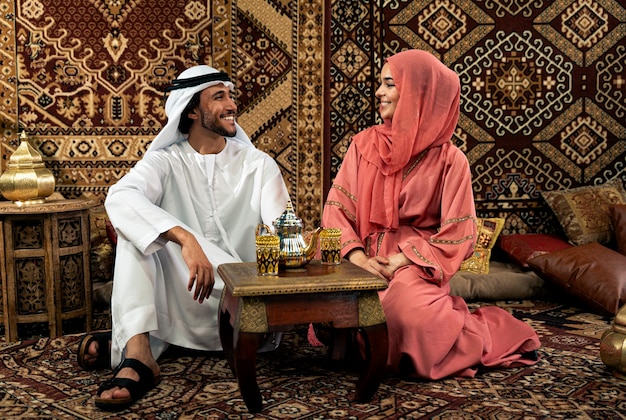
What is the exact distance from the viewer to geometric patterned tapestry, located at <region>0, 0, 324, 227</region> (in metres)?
5.22

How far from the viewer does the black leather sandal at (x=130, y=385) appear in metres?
2.96

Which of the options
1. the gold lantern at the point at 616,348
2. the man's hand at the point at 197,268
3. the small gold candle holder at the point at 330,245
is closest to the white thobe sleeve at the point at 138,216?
the man's hand at the point at 197,268

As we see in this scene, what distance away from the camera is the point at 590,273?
477cm

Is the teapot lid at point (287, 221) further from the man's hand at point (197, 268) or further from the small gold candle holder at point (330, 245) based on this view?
the man's hand at point (197, 268)

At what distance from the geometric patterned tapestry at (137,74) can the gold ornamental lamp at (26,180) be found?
2.88 ft

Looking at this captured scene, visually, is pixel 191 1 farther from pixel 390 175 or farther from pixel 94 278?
pixel 390 175

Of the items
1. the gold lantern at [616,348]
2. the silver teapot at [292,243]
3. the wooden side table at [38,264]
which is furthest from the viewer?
the wooden side table at [38,264]

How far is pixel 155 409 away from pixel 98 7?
3322mm

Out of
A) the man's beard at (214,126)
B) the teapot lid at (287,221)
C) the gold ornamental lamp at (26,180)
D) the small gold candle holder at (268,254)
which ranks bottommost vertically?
the small gold candle holder at (268,254)

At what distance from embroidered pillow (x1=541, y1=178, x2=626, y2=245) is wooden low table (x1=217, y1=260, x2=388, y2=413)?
2966 mm

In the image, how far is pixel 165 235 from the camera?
11.1ft

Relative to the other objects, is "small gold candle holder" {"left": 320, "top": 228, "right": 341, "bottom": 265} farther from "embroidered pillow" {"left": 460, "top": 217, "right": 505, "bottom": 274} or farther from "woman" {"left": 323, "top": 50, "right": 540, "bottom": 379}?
"embroidered pillow" {"left": 460, "top": 217, "right": 505, "bottom": 274}

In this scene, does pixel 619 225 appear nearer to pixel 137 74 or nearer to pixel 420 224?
pixel 420 224

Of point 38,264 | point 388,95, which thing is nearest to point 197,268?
point 388,95
